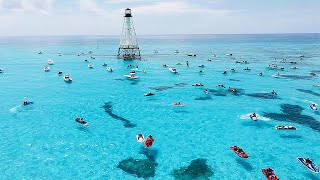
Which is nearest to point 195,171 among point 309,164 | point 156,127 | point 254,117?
point 309,164

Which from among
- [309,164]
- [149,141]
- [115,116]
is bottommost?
[309,164]

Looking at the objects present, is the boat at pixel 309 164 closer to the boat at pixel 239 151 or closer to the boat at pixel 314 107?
the boat at pixel 239 151

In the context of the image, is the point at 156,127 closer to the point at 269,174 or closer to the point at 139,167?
the point at 139,167

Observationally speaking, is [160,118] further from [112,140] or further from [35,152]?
[35,152]

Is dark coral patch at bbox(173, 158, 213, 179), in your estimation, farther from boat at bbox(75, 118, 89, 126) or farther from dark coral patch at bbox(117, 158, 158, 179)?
boat at bbox(75, 118, 89, 126)

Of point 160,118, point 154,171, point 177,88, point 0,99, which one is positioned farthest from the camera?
point 177,88

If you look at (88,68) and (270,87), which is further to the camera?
(88,68)

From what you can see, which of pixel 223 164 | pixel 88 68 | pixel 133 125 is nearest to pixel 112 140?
pixel 133 125
